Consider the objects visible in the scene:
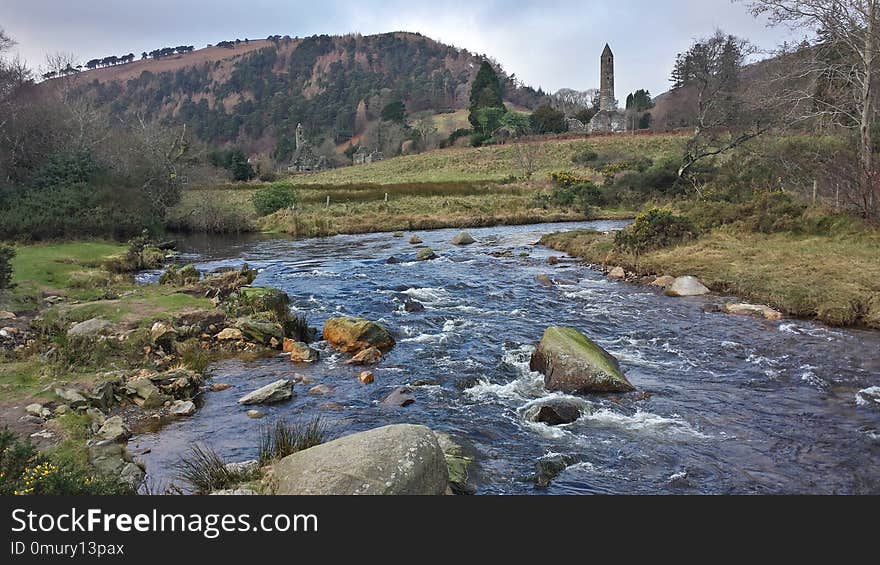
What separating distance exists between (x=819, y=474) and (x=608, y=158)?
5843cm

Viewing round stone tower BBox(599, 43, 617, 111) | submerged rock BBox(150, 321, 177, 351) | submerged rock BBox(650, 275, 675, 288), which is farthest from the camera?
round stone tower BBox(599, 43, 617, 111)

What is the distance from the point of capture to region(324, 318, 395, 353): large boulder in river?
13.2 metres

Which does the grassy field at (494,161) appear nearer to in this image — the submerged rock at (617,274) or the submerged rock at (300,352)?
the submerged rock at (617,274)

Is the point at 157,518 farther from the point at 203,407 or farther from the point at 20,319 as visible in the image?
the point at 20,319

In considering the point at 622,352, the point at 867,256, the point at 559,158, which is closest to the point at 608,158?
the point at 559,158

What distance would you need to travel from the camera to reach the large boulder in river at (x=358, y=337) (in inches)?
518

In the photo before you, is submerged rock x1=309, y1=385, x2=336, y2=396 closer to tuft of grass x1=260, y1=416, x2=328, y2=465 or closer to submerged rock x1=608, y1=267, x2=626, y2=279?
tuft of grass x1=260, y1=416, x2=328, y2=465

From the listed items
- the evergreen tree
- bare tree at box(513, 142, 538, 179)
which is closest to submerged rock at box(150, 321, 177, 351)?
bare tree at box(513, 142, 538, 179)

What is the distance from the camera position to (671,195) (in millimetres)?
38750

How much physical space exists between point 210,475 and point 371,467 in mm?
2231

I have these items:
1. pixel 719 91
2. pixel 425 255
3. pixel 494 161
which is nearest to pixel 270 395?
pixel 425 255

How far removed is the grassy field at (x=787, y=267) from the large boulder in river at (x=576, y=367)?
6222 mm

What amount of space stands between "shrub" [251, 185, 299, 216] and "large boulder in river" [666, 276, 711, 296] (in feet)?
108

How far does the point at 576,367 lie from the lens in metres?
10.4
